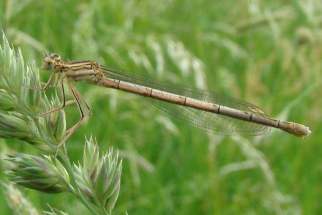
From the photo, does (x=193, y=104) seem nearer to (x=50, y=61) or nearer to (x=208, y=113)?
(x=208, y=113)

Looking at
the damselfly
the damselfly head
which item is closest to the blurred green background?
the damselfly

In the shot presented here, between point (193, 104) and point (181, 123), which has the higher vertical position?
point (181, 123)

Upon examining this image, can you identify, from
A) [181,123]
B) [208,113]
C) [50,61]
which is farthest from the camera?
[181,123]

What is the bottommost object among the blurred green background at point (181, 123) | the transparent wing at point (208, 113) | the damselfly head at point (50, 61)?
the damselfly head at point (50, 61)

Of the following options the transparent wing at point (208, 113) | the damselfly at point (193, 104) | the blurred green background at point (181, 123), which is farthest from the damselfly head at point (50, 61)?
the blurred green background at point (181, 123)

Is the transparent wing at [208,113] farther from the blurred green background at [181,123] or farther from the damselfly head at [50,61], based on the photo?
the blurred green background at [181,123]

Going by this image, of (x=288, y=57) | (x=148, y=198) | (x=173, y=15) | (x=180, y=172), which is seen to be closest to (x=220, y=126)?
(x=148, y=198)

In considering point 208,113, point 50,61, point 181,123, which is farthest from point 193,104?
point 181,123

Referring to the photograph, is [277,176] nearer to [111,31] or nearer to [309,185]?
[309,185]
